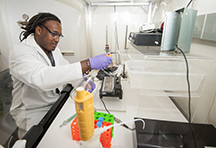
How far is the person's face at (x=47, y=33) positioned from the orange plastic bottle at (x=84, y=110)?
0.84m

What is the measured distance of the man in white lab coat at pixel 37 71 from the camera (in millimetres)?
569

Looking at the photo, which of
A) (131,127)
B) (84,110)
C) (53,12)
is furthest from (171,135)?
(53,12)

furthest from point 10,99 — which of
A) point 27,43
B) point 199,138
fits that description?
point 199,138

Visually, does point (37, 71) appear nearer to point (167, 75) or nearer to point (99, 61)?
point (99, 61)

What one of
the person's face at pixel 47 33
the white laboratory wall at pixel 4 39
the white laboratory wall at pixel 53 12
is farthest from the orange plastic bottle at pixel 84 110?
the white laboratory wall at pixel 53 12

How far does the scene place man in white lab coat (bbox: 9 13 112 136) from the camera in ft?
1.87

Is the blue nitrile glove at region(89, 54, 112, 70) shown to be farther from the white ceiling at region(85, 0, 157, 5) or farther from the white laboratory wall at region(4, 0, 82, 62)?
the white ceiling at region(85, 0, 157, 5)

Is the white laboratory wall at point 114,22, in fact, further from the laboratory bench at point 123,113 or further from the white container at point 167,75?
the white container at point 167,75

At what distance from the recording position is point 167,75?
0.64 metres

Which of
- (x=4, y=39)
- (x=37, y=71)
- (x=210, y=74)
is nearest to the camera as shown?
(x=4, y=39)

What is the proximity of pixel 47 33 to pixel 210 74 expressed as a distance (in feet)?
3.88

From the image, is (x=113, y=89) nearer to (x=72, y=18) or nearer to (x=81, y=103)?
(x=81, y=103)

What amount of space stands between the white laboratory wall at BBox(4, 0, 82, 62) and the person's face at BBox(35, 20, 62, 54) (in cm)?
83

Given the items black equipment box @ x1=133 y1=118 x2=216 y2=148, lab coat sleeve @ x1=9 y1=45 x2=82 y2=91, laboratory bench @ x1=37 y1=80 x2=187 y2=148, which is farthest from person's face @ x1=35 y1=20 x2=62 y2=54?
black equipment box @ x1=133 y1=118 x2=216 y2=148
